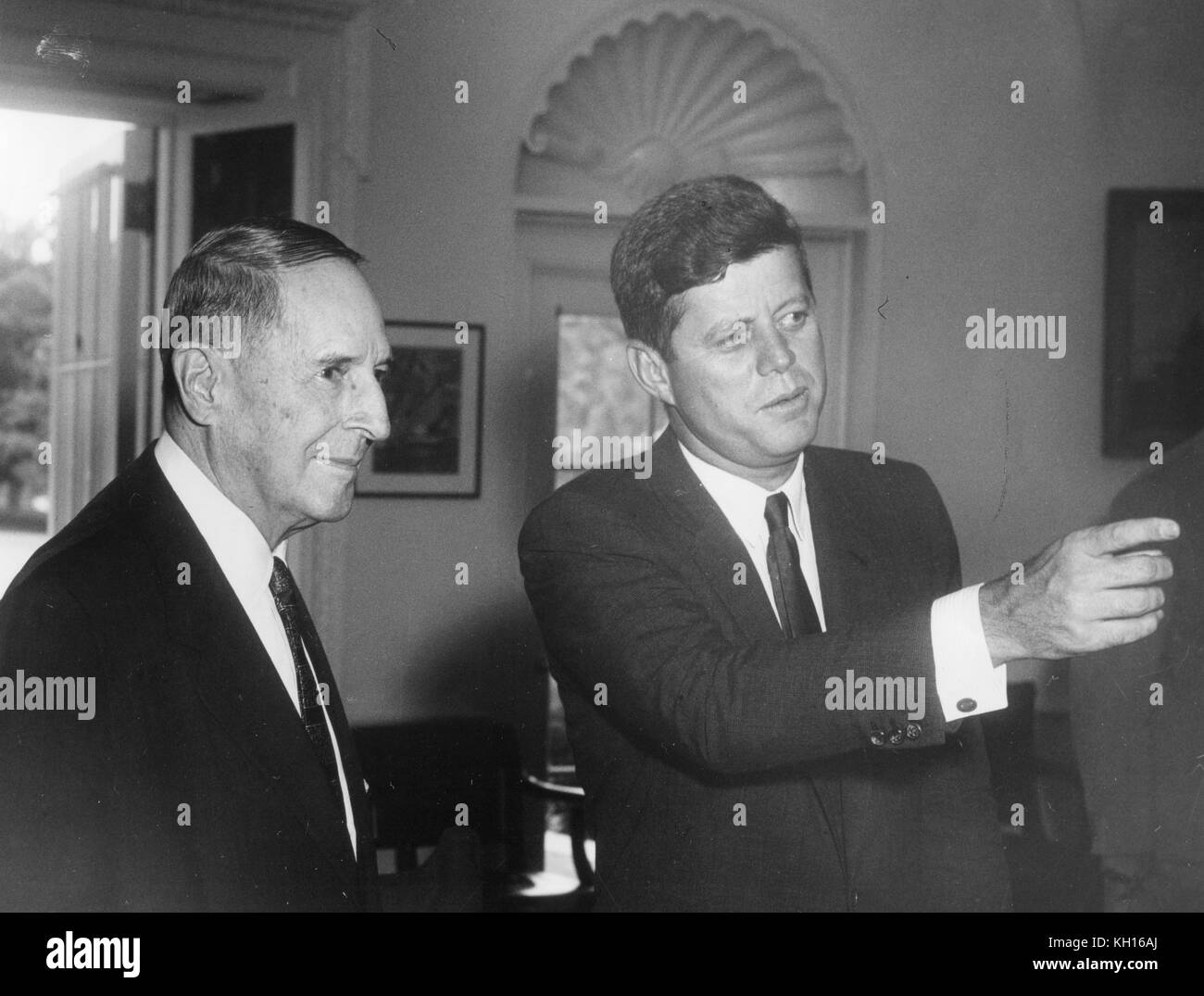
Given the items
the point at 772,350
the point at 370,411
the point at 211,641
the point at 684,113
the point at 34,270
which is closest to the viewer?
the point at 211,641

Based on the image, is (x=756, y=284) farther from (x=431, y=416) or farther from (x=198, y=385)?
(x=431, y=416)

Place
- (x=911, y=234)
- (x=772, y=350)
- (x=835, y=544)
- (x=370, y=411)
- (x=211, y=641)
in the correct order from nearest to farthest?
(x=211, y=641) → (x=370, y=411) → (x=772, y=350) → (x=835, y=544) → (x=911, y=234)

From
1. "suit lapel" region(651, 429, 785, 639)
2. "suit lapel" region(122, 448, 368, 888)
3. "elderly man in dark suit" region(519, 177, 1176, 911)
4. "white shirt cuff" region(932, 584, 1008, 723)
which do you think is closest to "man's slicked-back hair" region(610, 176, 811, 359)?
"elderly man in dark suit" region(519, 177, 1176, 911)

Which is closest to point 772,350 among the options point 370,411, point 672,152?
point 370,411

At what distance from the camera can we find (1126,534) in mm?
1136

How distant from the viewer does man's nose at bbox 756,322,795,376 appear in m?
1.50

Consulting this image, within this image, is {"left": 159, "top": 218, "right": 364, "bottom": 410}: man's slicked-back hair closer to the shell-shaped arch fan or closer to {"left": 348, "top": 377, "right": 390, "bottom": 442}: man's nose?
{"left": 348, "top": 377, "right": 390, "bottom": 442}: man's nose

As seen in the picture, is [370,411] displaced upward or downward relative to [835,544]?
upward

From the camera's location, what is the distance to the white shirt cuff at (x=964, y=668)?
121 centimetres

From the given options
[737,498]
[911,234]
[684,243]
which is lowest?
[737,498]

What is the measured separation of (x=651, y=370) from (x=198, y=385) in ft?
1.90

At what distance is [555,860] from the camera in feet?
13.8

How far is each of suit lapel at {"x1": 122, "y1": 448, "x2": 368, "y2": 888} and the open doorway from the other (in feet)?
1.91
